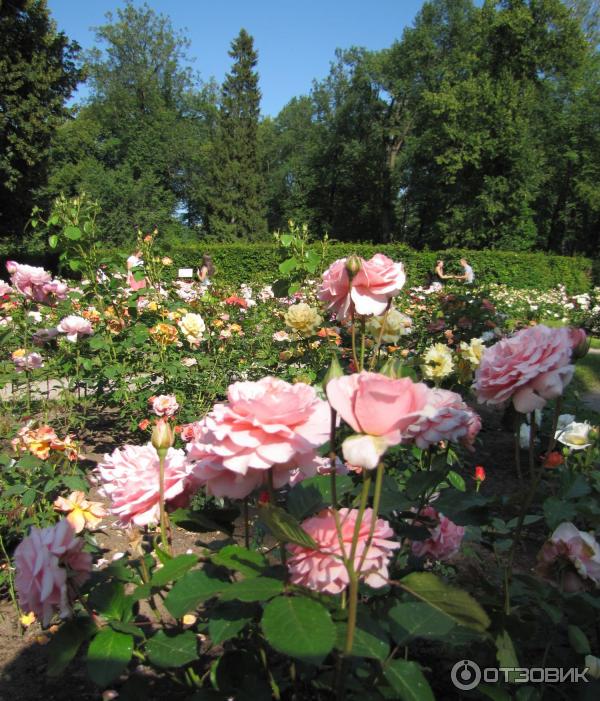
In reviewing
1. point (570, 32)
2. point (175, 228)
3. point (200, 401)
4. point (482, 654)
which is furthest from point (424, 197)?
point (482, 654)

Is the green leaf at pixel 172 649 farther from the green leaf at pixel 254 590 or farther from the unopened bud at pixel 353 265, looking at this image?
the unopened bud at pixel 353 265

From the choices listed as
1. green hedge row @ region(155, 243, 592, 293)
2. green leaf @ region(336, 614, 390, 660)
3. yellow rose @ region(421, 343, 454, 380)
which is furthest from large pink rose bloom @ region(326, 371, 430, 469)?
green hedge row @ region(155, 243, 592, 293)

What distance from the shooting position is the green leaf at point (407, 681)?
604mm

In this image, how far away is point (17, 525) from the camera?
1933mm

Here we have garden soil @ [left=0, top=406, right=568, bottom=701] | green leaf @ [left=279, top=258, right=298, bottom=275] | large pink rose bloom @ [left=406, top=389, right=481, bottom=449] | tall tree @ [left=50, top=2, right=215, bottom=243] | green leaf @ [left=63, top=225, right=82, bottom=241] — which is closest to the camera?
large pink rose bloom @ [left=406, top=389, right=481, bottom=449]

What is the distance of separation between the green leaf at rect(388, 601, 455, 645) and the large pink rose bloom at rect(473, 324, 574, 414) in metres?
0.33

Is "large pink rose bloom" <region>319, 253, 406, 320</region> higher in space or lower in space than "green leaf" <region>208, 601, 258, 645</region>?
higher

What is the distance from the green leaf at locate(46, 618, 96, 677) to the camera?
702 mm

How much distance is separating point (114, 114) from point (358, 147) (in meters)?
13.4

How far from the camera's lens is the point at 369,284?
990 millimetres

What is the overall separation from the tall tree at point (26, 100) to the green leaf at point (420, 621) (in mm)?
15758

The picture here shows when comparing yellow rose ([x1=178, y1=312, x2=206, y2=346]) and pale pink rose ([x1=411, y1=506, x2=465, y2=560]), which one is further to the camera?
yellow rose ([x1=178, y1=312, x2=206, y2=346])

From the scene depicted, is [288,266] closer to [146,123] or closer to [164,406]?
[164,406]

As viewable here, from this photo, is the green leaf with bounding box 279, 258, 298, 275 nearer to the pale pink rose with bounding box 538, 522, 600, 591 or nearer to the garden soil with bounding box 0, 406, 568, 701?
the garden soil with bounding box 0, 406, 568, 701
